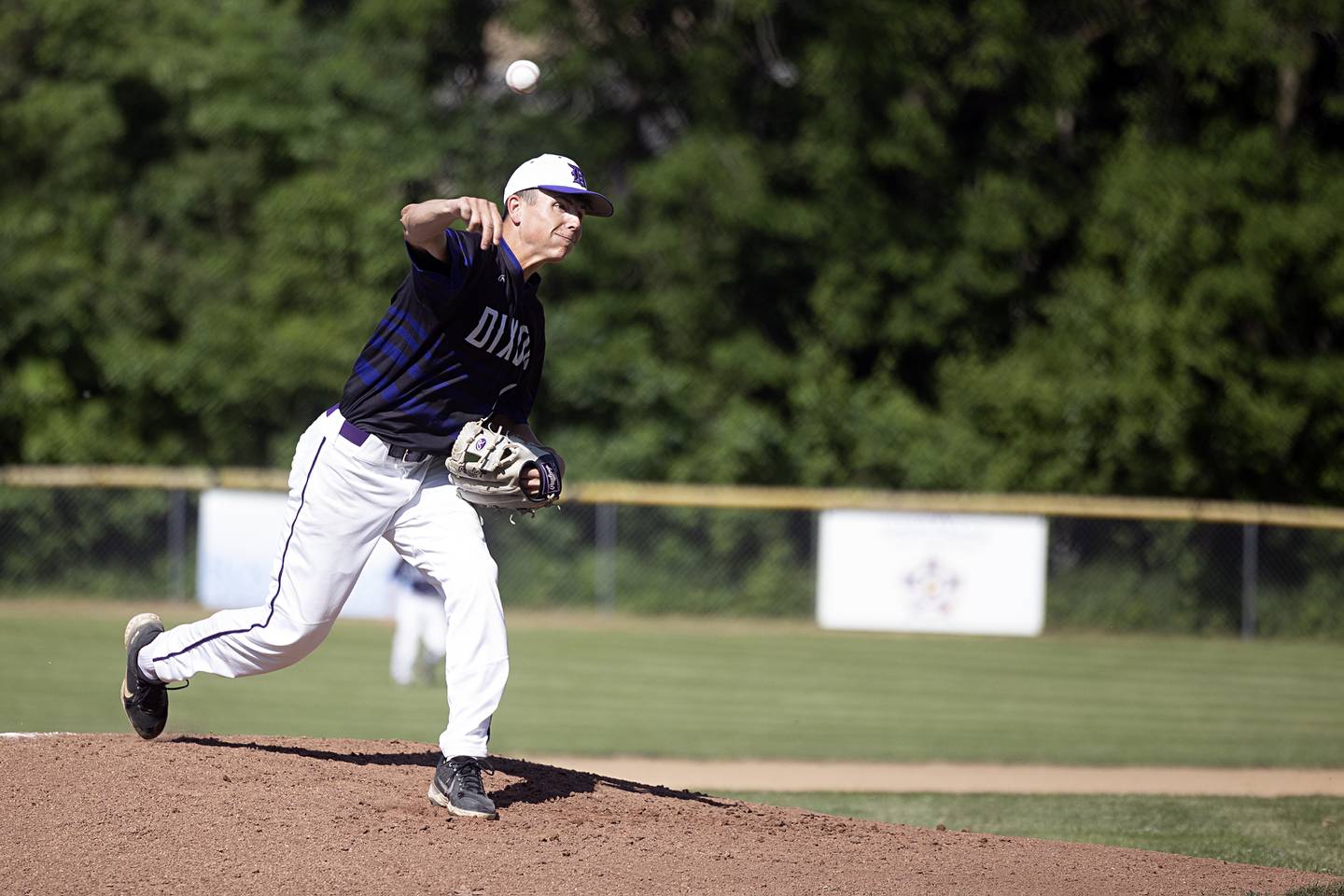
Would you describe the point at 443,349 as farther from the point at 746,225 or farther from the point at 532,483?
the point at 746,225

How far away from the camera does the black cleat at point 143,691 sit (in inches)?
193

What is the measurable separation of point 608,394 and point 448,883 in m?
15.9

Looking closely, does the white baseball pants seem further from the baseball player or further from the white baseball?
the white baseball

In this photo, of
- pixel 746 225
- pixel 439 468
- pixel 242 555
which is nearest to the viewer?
pixel 439 468

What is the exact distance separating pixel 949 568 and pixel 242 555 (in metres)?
8.18

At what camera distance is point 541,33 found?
20.3 meters

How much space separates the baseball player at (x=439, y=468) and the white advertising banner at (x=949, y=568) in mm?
11914

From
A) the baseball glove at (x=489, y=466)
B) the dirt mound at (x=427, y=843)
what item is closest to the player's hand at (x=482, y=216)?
the baseball glove at (x=489, y=466)

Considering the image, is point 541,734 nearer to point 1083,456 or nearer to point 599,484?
point 599,484

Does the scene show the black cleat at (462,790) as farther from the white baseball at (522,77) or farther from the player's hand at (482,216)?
the white baseball at (522,77)

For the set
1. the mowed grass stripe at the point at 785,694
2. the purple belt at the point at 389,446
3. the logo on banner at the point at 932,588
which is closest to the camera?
the purple belt at the point at 389,446

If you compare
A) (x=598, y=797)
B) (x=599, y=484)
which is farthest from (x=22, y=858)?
(x=599, y=484)

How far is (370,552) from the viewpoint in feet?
14.9

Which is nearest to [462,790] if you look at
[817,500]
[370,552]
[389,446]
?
[370,552]
